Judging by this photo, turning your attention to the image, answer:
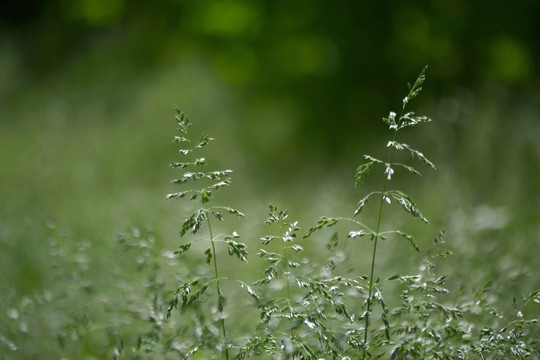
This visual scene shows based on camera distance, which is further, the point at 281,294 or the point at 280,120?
the point at 280,120

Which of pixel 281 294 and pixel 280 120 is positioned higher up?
pixel 280 120

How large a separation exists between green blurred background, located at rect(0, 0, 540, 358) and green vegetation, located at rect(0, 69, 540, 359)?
0.17 feet

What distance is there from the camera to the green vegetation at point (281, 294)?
0.96m

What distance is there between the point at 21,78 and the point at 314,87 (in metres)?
3.42

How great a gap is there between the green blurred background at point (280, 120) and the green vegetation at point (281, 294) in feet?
0.17

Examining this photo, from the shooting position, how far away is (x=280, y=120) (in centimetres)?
495

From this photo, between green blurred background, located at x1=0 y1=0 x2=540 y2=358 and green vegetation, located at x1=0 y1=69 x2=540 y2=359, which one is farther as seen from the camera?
green blurred background, located at x1=0 y1=0 x2=540 y2=358

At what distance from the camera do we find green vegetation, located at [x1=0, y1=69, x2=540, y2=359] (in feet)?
3.15

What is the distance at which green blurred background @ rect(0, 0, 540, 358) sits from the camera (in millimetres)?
2443

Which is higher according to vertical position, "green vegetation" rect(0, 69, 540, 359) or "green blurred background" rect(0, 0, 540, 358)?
"green blurred background" rect(0, 0, 540, 358)

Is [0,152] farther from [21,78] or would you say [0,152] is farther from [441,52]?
[441,52]

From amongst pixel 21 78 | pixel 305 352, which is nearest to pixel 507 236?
pixel 305 352

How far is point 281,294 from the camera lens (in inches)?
65.3

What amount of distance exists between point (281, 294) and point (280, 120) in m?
3.39
